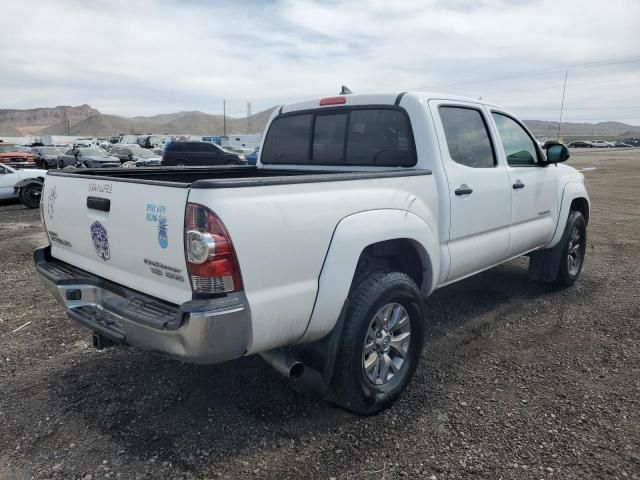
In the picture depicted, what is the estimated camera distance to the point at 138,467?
2.65 m

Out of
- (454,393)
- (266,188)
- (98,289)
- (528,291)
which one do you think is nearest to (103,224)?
(98,289)

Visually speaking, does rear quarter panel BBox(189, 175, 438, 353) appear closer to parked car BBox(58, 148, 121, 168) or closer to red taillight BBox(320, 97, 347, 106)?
red taillight BBox(320, 97, 347, 106)

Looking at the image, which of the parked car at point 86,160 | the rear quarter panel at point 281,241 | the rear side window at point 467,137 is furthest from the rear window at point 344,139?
the parked car at point 86,160

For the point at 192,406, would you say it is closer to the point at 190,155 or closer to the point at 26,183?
the point at 26,183

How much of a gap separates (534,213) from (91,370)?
4.03 meters

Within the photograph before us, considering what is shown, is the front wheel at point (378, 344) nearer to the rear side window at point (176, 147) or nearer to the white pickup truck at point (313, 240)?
the white pickup truck at point (313, 240)

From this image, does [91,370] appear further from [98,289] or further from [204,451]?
[204,451]

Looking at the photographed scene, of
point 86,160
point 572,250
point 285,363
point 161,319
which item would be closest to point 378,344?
point 285,363

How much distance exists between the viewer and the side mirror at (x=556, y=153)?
480 centimetres

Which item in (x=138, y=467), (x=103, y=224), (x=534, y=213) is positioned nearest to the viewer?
(x=138, y=467)

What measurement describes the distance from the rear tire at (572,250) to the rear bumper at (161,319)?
4305 millimetres

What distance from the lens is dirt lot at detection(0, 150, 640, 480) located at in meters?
2.69

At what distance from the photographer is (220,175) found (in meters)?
4.67

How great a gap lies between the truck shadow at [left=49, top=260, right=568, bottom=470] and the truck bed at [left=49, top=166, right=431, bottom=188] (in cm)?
140
